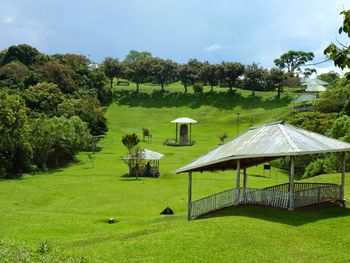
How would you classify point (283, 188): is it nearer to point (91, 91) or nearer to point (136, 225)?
point (136, 225)

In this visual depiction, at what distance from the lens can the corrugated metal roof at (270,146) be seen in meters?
20.8

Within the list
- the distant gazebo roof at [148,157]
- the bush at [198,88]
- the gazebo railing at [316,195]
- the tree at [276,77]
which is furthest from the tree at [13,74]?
the gazebo railing at [316,195]

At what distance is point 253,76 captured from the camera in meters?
100

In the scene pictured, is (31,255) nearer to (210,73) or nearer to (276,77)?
(210,73)

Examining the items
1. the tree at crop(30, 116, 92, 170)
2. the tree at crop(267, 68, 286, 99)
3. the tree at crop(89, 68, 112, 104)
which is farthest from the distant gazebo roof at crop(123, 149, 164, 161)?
the tree at crop(267, 68, 286, 99)

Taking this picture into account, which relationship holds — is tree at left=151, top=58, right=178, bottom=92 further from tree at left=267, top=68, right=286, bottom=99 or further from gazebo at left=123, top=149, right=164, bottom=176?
gazebo at left=123, top=149, right=164, bottom=176

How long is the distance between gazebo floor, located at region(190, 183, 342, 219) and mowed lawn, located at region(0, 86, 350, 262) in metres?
0.53

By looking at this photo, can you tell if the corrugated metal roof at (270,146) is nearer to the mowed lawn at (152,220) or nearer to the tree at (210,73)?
the mowed lawn at (152,220)

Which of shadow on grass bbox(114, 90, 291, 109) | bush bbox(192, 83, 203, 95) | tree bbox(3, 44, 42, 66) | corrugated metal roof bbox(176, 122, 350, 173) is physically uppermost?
tree bbox(3, 44, 42, 66)

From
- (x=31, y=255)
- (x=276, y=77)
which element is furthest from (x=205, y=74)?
(x=31, y=255)

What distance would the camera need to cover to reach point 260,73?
100m

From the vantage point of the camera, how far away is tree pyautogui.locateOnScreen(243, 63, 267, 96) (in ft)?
328

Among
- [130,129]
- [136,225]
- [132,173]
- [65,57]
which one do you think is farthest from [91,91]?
[136,225]

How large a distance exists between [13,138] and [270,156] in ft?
109
